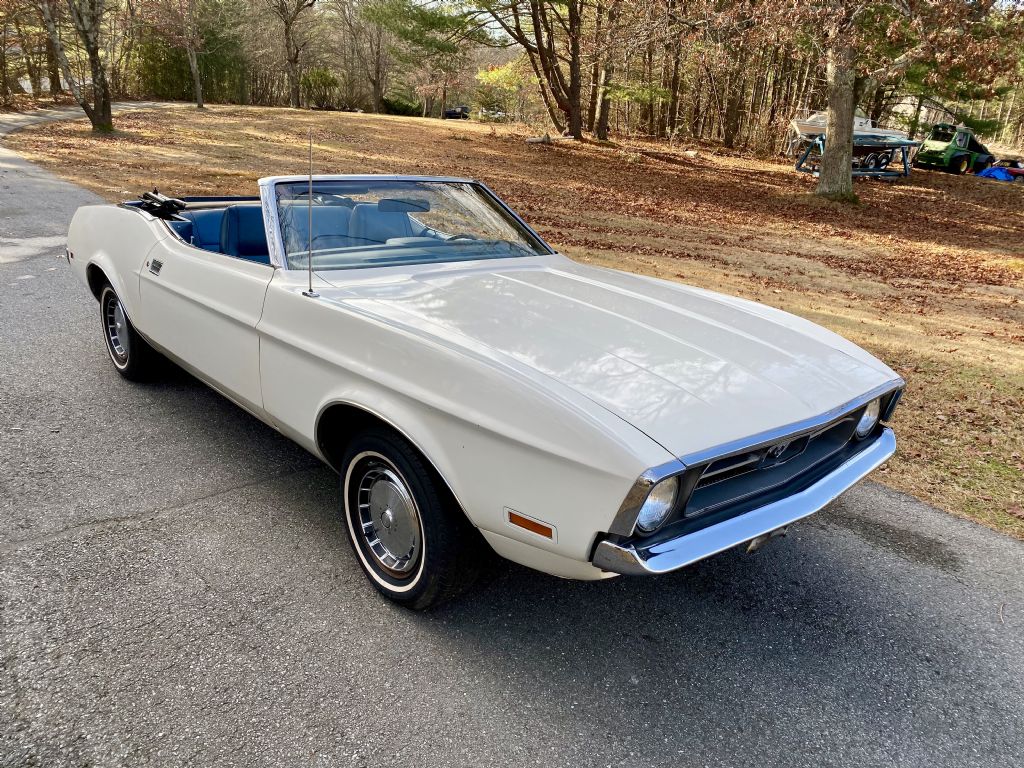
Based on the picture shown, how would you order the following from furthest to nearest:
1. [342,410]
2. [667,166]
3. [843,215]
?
[667,166], [843,215], [342,410]

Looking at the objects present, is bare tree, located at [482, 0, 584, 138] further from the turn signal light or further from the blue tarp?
the turn signal light

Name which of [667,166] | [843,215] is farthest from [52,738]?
[667,166]

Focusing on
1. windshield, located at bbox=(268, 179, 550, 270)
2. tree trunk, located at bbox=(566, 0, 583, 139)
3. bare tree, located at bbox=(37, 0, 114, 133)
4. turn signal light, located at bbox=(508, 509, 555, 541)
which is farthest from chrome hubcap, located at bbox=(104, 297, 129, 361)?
tree trunk, located at bbox=(566, 0, 583, 139)

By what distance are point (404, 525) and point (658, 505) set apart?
0.95 m

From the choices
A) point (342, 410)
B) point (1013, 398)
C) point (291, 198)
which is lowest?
point (1013, 398)

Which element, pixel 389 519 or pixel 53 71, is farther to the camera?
pixel 53 71

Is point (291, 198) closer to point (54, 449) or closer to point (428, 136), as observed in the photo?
point (54, 449)

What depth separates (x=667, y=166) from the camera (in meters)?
22.7

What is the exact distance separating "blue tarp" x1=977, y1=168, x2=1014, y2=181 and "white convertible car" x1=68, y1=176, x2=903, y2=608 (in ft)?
92.7

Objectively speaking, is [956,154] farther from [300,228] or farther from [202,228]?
[300,228]

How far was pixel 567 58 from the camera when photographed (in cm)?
2519

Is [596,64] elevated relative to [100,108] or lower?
elevated

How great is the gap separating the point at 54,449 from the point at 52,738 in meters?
1.96

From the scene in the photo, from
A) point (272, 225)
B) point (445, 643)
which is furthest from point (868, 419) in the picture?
point (272, 225)
